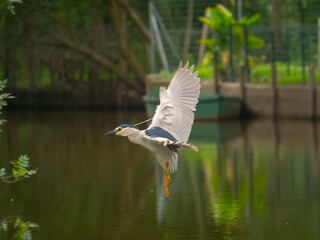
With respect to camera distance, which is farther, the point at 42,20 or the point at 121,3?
the point at 42,20

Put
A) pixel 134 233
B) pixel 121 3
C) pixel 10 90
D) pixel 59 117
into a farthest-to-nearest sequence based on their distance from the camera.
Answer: pixel 10 90, pixel 121 3, pixel 59 117, pixel 134 233

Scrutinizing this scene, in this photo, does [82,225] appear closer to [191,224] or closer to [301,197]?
[191,224]

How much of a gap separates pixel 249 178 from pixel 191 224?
403 cm

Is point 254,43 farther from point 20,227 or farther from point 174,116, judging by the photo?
point 20,227

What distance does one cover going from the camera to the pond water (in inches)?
392

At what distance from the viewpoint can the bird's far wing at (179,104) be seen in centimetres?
1016

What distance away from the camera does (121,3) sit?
1180 inches

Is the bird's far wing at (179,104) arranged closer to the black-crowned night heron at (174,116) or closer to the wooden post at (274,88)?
the black-crowned night heron at (174,116)

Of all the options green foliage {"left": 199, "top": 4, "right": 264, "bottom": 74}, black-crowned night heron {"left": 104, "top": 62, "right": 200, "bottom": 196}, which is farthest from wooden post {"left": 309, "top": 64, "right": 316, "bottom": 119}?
black-crowned night heron {"left": 104, "top": 62, "right": 200, "bottom": 196}

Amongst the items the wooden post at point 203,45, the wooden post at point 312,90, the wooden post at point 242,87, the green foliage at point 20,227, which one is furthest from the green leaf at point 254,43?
the green foliage at point 20,227

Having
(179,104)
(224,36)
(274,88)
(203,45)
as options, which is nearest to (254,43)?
(224,36)

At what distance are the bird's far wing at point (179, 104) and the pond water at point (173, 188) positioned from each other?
1.02 meters

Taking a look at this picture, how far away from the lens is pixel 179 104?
1033cm

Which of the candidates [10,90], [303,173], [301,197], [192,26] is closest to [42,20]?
[10,90]
